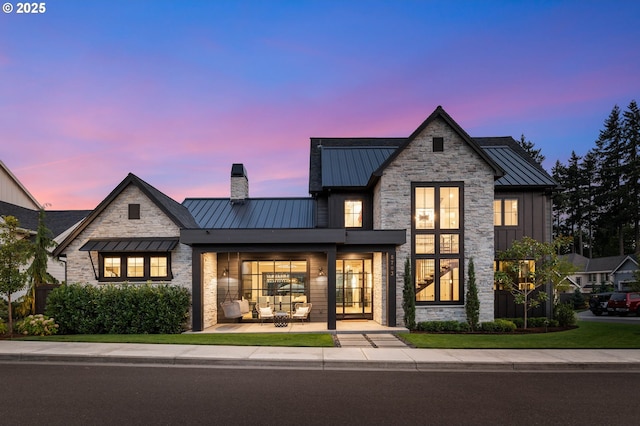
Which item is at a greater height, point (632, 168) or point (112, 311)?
point (632, 168)

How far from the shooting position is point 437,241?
17516 millimetres

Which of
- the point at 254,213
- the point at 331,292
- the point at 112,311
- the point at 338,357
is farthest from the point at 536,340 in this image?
the point at 112,311

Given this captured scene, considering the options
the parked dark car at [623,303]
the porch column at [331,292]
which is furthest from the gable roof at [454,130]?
the parked dark car at [623,303]

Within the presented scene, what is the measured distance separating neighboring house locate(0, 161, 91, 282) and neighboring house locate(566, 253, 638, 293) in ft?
160

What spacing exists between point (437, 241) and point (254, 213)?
1021cm

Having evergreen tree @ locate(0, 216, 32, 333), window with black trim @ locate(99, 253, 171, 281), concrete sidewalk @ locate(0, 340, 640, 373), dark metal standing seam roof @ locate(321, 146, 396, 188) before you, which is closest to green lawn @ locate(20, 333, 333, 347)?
concrete sidewalk @ locate(0, 340, 640, 373)

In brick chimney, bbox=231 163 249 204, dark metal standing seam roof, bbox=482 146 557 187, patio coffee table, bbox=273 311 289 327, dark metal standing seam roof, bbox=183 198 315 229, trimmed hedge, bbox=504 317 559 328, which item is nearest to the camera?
patio coffee table, bbox=273 311 289 327

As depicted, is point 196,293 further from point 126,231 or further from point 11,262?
point 11,262

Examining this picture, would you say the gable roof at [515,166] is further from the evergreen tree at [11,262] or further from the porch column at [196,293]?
the evergreen tree at [11,262]

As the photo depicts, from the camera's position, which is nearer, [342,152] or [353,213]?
[353,213]

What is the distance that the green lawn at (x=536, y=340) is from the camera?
12.8m

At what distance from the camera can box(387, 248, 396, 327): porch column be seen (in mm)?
16531

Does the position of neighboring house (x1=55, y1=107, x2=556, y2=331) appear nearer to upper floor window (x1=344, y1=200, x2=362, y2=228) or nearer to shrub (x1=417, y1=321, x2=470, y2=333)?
upper floor window (x1=344, y1=200, x2=362, y2=228)

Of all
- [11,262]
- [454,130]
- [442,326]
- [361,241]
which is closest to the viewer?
[11,262]
